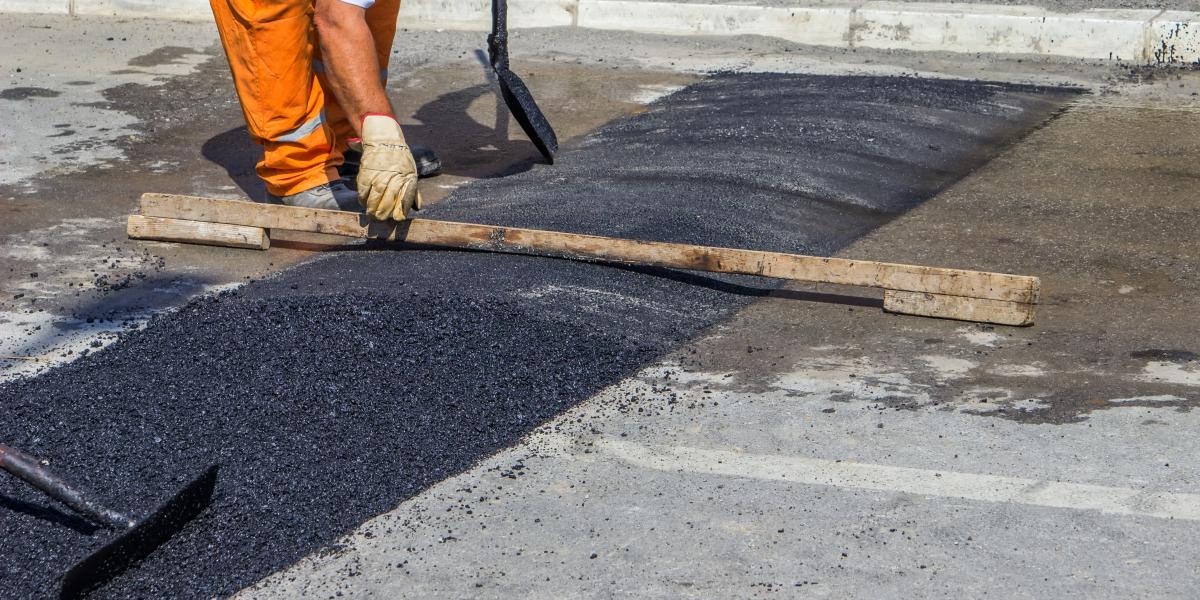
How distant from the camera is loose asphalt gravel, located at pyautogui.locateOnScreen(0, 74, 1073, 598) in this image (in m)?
2.68

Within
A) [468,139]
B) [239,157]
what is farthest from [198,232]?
[468,139]

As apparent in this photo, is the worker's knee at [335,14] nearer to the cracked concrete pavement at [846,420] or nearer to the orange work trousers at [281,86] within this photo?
the orange work trousers at [281,86]

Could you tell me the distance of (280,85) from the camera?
4477mm

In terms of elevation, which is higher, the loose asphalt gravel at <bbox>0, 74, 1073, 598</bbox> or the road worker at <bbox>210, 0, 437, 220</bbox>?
the road worker at <bbox>210, 0, 437, 220</bbox>

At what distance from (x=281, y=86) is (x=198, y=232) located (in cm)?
56

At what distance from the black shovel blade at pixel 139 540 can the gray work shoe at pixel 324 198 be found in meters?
2.11

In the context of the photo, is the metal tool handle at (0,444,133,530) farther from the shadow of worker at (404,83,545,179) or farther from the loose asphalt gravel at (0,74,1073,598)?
the shadow of worker at (404,83,545,179)

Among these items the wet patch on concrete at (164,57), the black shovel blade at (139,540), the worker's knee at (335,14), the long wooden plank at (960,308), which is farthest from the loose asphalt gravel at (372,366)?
the wet patch on concrete at (164,57)

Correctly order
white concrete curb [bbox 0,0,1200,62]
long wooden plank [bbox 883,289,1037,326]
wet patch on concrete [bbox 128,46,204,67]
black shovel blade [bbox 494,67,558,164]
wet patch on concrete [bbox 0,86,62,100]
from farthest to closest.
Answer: wet patch on concrete [bbox 128,46,204,67], white concrete curb [bbox 0,0,1200,62], wet patch on concrete [bbox 0,86,62,100], black shovel blade [bbox 494,67,558,164], long wooden plank [bbox 883,289,1037,326]

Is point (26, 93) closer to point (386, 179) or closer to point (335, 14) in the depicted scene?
point (335, 14)

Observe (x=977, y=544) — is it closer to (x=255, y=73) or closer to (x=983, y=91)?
(x=255, y=73)

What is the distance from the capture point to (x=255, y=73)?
14.6 feet

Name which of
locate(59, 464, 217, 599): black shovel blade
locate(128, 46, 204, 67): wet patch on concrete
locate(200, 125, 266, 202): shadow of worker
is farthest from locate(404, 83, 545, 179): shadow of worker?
locate(59, 464, 217, 599): black shovel blade

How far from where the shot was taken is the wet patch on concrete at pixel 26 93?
6.66 m
